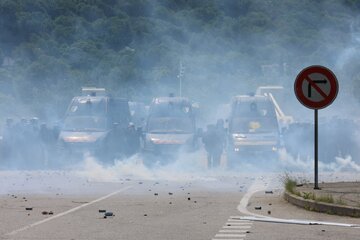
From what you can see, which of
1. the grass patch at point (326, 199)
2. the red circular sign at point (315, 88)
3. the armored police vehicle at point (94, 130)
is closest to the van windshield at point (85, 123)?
the armored police vehicle at point (94, 130)

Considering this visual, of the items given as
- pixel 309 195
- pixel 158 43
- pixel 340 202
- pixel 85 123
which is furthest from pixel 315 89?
pixel 158 43


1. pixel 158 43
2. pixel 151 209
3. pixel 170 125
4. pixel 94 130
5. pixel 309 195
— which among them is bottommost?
pixel 151 209

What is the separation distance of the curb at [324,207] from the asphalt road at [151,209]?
0.62ft

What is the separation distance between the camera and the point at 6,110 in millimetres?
56125

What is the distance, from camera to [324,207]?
1627 cm

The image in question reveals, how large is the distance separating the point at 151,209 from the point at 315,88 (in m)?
4.30

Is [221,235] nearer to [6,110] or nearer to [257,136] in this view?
[257,136]

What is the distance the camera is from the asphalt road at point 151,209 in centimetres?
1346

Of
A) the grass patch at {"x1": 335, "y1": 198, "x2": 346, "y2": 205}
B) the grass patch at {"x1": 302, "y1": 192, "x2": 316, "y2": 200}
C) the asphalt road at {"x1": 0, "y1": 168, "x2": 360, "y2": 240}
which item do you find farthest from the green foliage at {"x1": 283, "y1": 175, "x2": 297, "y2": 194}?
the grass patch at {"x1": 335, "y1": 198, "x2": 346, "y2": 205}

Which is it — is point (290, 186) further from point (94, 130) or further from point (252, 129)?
point (94, 130)

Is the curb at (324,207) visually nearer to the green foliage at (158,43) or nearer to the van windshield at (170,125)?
the van windshield at (170,125)

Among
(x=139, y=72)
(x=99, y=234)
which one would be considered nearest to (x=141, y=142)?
(x=99, y=234)

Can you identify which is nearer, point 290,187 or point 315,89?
point 290,187

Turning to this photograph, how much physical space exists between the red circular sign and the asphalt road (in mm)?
1962
